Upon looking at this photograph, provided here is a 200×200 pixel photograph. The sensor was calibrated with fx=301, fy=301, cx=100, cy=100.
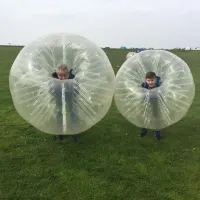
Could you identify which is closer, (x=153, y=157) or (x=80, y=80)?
(x=80, y=80)

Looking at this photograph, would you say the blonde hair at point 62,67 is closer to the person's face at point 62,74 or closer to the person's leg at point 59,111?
the person's face at point 62,74

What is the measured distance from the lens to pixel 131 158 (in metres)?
5.10

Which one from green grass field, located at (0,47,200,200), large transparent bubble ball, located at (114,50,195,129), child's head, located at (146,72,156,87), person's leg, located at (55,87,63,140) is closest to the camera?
green grass field, located at (0,47,200,200)

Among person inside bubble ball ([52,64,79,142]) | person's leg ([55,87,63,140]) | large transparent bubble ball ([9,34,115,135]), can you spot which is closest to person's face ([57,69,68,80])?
person inside bubble ball ([52,64,79,142])

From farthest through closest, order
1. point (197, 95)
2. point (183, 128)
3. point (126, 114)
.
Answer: point (197, 95) < point (183, 128) < point (126, 114)

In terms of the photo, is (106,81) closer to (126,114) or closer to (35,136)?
(126,114)

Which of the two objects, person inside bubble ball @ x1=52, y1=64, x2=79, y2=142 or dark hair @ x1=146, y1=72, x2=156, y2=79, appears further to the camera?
dark hair @ x1=146, y1=72, x2=156, y2=79

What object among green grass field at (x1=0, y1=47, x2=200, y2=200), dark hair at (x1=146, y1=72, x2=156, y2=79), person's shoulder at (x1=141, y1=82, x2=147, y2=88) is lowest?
green grass field at (x1=0, y1=47, x2=200, y2=200)

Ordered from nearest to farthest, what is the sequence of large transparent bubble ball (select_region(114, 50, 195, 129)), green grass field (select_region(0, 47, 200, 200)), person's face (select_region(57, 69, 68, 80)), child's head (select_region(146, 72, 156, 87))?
green grass field (select_region(0, 47, 200, 200)) → person's face (select_region(57, 69, 68, 80)) → large transparent bubble ball (select_region(114, 50, 195, 129)) → child's head (select_region(146, 72, 156, 87))

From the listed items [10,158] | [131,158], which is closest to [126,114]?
[131,158]

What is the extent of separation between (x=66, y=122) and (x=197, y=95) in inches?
279

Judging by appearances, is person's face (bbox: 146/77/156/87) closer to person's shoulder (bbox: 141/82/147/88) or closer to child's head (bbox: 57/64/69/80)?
person's shoulder (bbox: 141/82/147/88)

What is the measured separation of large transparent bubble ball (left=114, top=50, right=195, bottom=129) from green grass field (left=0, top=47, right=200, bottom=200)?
593 millimetres

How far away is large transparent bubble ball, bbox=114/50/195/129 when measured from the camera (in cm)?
529
